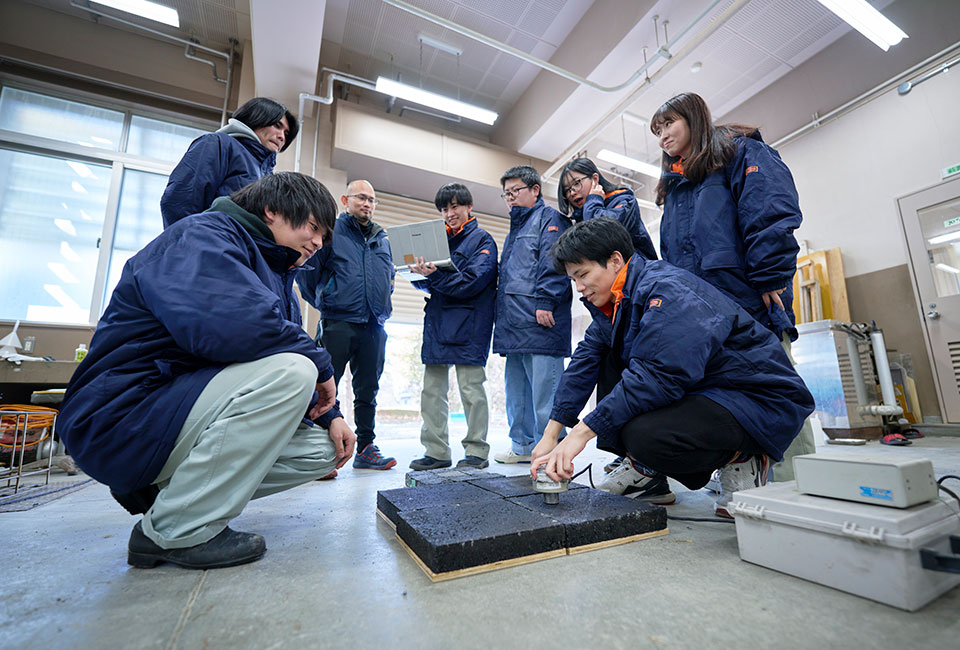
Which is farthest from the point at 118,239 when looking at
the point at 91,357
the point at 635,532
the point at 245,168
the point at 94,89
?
the point at 635,532

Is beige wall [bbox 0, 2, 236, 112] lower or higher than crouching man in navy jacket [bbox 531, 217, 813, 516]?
Answer: higher

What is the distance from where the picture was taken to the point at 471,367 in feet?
7.08

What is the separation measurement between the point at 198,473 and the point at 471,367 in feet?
4.77

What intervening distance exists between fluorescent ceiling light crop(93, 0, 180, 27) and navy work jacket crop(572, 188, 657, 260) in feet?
12.2

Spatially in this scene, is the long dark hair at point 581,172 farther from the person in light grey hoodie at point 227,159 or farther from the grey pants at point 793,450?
the person in light grey hoodie at point 227,159

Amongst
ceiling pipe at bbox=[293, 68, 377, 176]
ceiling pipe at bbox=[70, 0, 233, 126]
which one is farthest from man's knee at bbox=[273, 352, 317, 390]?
ceiling pipe at bbox=[70, 0, 233, 126]

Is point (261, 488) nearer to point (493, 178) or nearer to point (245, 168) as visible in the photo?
point (245, 168)

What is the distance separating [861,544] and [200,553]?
1095 mm

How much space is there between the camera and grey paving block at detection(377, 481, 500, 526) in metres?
1.05

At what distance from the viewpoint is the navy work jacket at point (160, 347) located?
2.54ft

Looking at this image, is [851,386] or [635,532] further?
[851,386]

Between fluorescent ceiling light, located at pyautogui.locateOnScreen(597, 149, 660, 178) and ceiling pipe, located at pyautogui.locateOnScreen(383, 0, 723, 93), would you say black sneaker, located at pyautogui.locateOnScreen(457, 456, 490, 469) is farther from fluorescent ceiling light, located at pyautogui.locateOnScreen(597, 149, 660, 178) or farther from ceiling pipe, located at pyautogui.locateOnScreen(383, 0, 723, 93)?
fluorescent ceiling light, located at pyautogui.locateOnScreen(597, 149, 660, 178)

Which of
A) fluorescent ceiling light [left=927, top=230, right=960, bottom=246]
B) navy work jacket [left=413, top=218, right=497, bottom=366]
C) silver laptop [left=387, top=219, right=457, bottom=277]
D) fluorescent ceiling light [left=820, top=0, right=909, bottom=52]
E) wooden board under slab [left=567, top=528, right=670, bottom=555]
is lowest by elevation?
wooden board under slab [left=567, top=528, right=670, bottom=555]

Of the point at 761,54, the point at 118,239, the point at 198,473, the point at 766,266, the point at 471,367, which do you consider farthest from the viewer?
the point at 761,54
